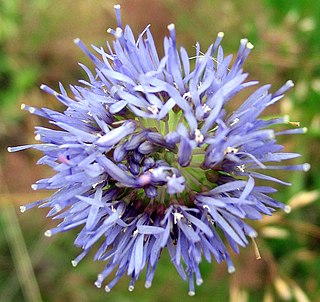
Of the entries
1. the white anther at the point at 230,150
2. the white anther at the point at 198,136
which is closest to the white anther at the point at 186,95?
the white anther at the point at 198,136

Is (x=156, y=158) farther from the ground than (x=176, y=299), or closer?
farther from the ground

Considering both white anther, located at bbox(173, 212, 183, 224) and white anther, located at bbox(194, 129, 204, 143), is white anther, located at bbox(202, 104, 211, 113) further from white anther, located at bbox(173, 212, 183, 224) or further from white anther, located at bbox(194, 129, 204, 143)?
white anther, located at bbox(173, 212, 183, 224)

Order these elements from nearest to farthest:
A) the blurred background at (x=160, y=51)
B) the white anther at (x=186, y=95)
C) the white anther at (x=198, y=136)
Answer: the white anther at (x=198, y=136) < the white anther at (x=186, y=95) < the blurred background at (x=160, y=51)

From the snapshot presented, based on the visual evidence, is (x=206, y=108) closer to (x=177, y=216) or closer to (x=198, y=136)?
(x=198, y=136)

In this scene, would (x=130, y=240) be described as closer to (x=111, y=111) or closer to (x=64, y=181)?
(x=64, y=181)

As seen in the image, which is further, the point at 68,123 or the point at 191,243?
the point at 68,123

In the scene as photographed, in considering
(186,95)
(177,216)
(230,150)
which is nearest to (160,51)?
(186,95)

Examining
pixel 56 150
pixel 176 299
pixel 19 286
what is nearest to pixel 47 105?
pixel 19 286

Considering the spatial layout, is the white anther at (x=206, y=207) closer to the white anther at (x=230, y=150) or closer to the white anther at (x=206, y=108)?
the white anther at (x=230, y=150)
